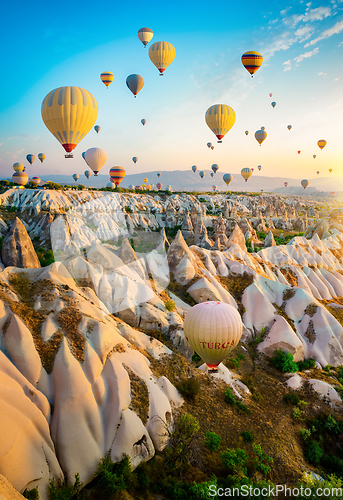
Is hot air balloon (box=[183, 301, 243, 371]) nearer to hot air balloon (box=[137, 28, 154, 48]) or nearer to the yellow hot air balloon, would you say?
Result: hot air balloon (box=[137, 28, 154, 48])

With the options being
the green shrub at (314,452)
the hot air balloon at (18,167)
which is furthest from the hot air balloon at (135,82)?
the hot air balloon at (18,167)

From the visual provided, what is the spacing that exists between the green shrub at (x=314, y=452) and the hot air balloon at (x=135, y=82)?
52579 millimetres

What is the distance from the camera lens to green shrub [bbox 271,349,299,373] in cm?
2256

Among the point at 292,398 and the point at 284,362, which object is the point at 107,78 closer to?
the point at 284,362

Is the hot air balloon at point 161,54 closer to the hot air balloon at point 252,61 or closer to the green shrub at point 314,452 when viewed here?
the hot air balloon at point 252,61

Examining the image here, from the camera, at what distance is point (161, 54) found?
40.2m

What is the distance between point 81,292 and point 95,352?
4921 millimetres

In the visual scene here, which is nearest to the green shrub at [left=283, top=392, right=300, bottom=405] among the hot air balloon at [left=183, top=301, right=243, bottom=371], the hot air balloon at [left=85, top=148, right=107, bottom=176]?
the hot air balloon at [left=183, top=301, right=243, bottom=371]

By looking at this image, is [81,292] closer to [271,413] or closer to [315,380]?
[271,413]

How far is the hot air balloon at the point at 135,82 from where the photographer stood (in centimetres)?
4792

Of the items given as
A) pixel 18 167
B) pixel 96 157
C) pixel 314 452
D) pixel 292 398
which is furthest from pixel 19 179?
pixel 314 452

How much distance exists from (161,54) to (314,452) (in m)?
47.6

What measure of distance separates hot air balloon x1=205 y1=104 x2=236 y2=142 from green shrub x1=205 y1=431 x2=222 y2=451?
35720 millimetres

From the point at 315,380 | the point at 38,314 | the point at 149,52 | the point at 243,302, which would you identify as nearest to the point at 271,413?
the point at 315,380
